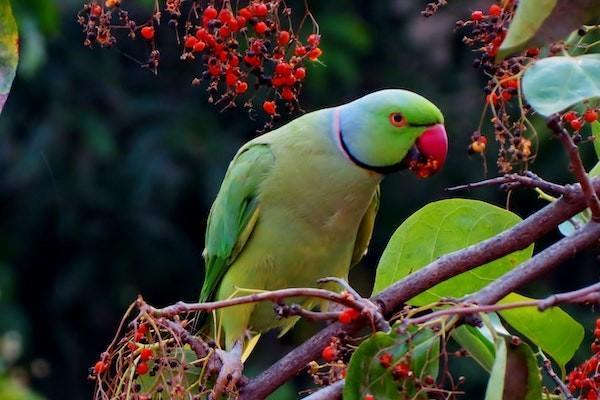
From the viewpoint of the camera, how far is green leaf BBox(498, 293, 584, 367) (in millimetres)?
1222

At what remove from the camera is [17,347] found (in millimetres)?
5344

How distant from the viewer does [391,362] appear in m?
1.00

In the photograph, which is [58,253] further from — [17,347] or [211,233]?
[211,233]

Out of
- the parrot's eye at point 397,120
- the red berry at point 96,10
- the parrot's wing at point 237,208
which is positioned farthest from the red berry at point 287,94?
the parrot's wing at point 237,208

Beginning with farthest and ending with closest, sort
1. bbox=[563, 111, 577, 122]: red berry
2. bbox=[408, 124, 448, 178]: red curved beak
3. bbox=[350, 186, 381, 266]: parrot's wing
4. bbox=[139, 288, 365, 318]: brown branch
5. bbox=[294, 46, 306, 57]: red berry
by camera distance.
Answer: bbox=[350, 186, 381, 266]: parrot's wing, bbox=[408, 124, 448, 178]: red curved beak, bbox=[294, 46, 306, 57]: red berry, bbox=[563, 111, 577, 122]: red berry, bbox=[139, 288, 365, 318]: brown branch

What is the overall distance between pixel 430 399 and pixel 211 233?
943 millimetres

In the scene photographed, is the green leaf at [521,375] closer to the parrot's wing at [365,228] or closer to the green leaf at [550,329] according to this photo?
the green leaf at [550,329]

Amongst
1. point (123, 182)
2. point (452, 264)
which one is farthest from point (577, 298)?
point (123, 182)

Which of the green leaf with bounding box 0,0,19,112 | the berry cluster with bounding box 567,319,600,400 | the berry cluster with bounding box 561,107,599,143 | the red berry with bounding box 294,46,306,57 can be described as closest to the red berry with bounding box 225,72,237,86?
the red berry with bounding box 294,46,306,57

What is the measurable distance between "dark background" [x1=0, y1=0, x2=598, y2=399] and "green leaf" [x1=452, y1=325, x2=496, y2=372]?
12.2ft

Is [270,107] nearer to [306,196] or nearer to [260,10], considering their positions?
[260,10]

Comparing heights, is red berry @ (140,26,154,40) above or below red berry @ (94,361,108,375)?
above

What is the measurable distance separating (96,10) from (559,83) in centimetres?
54

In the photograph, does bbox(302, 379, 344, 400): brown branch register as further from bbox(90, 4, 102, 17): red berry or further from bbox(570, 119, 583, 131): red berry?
bbox(90, 4, 102, 17): red berry
